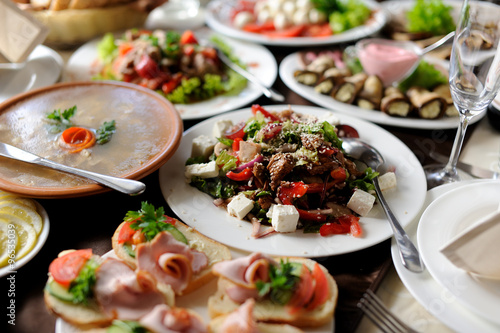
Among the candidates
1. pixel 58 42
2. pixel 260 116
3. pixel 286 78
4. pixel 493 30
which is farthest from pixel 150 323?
pixel 58 42

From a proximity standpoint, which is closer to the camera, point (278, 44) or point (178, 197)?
point (178, 197)

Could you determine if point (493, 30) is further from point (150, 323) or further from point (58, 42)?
point (58, 42)

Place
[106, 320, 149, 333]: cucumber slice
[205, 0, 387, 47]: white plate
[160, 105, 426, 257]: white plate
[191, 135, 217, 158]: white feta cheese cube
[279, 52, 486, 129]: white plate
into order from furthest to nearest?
[205, 0, 387, 47]: white plate
[279, 52, 486, 129]: white plate
[191, 135, 217, 158]: white feta cheese cube
[160, 105, 426, 257]: white plate
[106, 320, 149, 333]: cucumber slice

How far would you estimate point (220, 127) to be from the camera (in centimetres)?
Answer: 273

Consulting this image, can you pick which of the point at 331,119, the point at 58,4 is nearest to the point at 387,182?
the point at 331,119

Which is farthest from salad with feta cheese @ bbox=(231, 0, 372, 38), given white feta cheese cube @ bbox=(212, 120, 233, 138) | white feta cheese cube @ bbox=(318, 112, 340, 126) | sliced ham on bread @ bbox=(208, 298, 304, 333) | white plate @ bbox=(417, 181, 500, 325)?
sliced ham on bread @ bbox=(208, 298, 304, 333)

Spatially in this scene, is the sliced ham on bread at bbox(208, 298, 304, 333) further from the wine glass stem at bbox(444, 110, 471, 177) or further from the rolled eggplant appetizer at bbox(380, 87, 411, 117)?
the rolled eggplant appetizer at bbox(380, 87, 411, 117)

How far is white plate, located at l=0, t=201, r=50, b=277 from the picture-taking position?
182cm

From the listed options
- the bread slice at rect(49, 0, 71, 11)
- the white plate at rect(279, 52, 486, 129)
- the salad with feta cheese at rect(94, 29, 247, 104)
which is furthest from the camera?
the bread slice at rect(49, 0, 71, 11)

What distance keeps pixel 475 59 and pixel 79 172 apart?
7.68ft

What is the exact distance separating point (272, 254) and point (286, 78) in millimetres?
2174

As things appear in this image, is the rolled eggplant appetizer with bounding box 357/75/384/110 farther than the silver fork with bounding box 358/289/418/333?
Yes

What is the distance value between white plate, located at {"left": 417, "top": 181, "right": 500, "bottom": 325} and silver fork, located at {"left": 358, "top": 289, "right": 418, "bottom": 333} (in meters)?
0.27

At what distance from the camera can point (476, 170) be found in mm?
2770
